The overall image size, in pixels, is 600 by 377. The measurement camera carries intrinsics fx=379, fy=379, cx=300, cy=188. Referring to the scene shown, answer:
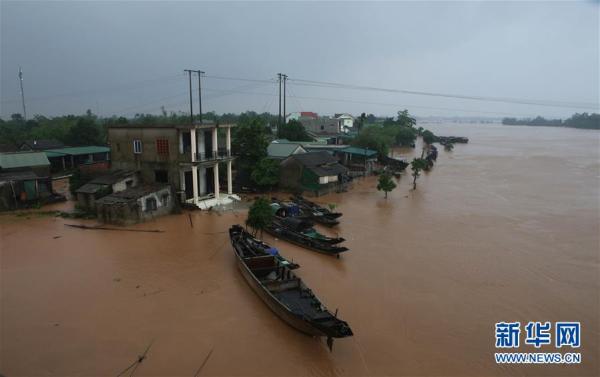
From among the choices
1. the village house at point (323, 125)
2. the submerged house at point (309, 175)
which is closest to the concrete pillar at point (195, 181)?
the submerged house at point (309, 175)

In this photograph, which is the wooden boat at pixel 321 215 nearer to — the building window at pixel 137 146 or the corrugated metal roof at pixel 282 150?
the corrugated metal roof at pixel 282 150

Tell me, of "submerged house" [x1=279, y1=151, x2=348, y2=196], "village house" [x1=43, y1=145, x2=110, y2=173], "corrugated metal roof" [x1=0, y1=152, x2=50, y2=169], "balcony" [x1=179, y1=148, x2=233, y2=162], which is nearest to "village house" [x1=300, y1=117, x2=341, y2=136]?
"submerged house" [x1=279, y1=151, x2=348, y2=196]

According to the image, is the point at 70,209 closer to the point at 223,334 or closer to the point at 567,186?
the point at 223,334

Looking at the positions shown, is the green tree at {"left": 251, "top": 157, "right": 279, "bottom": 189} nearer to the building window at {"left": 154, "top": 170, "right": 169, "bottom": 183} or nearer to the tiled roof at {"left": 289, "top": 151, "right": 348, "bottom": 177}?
the tiled roof at {"left": 289, "top": 151, "right": 348, "bottom": 177}

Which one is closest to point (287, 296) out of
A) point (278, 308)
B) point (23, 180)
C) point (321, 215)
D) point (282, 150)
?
point (278, 308)

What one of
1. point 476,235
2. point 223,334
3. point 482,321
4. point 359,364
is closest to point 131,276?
point 223,334
